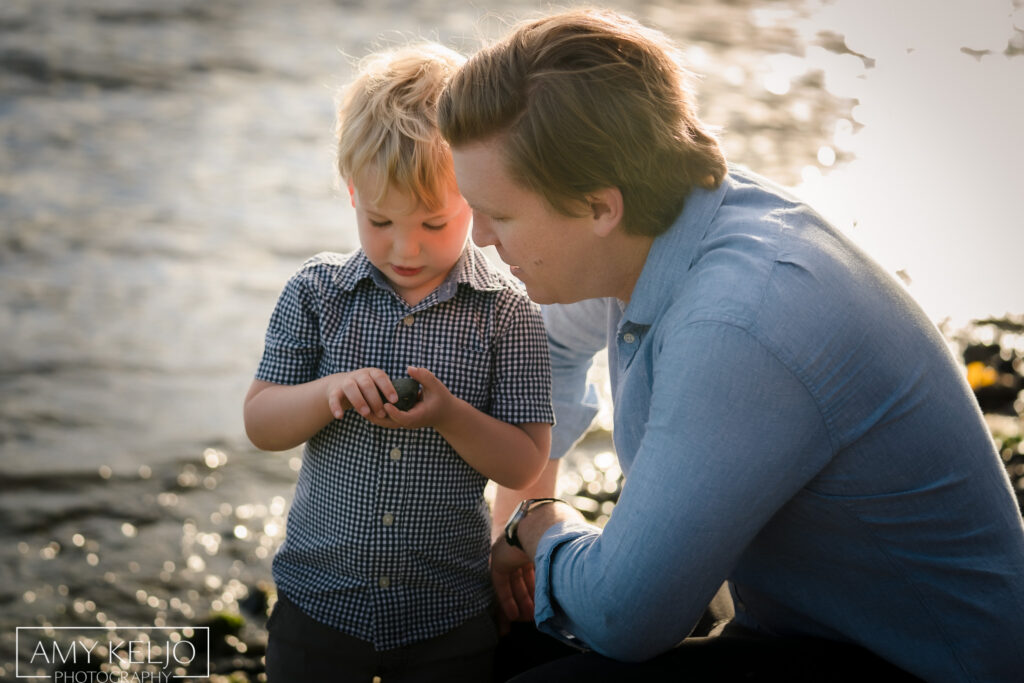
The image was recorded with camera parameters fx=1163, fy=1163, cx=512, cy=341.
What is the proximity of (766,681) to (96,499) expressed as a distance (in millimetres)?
2679

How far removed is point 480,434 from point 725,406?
2.08ft

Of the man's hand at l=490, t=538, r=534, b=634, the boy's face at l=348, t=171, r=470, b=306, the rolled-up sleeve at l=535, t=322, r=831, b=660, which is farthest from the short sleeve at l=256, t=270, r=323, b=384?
the rolled-up sleeve at l=535, t=322, r=831, b=660

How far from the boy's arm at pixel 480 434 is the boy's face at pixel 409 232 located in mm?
255

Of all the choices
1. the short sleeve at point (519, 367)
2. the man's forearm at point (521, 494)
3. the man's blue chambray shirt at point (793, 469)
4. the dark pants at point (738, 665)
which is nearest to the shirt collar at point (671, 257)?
the man's blue chambray shirt at point (793, 469)

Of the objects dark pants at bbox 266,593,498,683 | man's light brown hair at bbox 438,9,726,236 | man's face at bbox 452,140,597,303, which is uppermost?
man's light brown hair at bbox 438,9,726,236

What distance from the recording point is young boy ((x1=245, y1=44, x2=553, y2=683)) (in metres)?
2.23

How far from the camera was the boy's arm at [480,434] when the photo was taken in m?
2.06

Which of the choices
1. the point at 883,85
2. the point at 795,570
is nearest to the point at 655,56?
the point at 795,570

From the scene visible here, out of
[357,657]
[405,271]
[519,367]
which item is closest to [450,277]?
[405,271]

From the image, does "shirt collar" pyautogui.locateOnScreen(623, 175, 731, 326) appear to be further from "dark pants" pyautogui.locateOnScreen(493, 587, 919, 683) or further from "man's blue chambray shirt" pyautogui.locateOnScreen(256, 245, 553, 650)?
"dark pants" pyautogui.locateOnScreen(493, 587, 919, 683)

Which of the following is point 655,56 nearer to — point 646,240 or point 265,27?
point 646,240

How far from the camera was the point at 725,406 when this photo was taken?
1.65 m

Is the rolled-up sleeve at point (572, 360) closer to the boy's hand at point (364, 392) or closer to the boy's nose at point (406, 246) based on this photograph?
the boy's nose at point (406, 246)

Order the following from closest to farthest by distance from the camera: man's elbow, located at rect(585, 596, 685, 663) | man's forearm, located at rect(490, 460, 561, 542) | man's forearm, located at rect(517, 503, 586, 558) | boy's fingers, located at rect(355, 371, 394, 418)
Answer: man's elbow, located at rect(585, 596, 685, 663)
boy's fingers, located at rect(355, 371, 394, 418)
man's forearm, located at rect(517, 503, 586, 558)
man's forearm, located at rect(490, 460, 561, 542)
